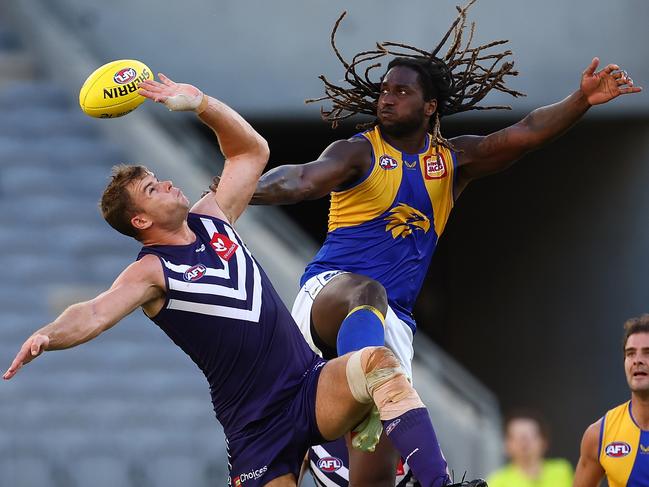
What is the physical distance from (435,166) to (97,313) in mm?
2021

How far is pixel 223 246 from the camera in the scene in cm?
585

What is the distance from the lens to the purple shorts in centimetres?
570

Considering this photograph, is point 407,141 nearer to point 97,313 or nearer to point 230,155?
point 230,155

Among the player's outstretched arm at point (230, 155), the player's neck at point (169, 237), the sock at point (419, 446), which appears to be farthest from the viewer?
the player's outstretched arm at point (230, 155)

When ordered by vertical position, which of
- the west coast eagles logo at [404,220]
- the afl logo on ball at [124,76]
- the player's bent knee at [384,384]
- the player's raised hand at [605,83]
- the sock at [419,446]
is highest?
the afl logo on ball at [124,76]

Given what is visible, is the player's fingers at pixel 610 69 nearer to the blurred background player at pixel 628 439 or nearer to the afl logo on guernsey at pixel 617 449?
the blurred background player at pixel 628 439

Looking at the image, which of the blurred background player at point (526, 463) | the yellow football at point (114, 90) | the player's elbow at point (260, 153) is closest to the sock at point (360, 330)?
the player's elbow at point (260, 153)

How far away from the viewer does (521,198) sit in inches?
640

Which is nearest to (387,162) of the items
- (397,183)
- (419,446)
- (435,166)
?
(397,183)

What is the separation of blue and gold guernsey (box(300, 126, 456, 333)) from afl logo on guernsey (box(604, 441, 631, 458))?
1219 mm

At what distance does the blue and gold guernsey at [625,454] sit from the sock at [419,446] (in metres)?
1.84

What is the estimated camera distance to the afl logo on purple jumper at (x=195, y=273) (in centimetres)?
563

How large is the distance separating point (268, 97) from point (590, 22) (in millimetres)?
3360

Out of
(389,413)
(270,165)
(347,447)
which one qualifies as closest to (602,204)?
(270,165)
